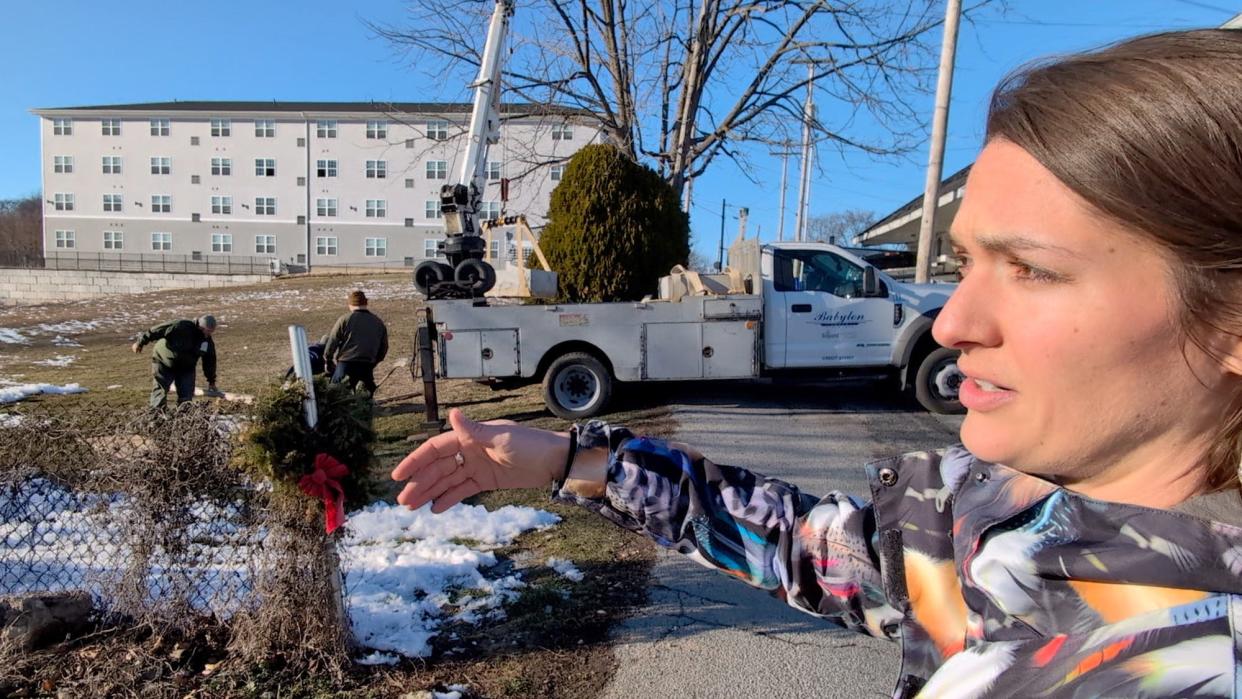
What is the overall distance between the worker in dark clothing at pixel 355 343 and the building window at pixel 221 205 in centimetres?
5739

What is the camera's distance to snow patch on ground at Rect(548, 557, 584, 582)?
436 centimetres

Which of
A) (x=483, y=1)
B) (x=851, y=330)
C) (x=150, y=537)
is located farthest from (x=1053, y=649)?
(x=483, y=1)

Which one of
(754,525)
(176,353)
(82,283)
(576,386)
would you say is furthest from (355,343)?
(82,283)

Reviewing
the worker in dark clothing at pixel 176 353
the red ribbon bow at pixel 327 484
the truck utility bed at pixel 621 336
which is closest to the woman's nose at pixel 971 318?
the red ribbon bow at pixel 327 484

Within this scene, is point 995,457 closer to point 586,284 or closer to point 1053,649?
point 1053,649

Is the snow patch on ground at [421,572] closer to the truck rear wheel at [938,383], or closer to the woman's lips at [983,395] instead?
the woman's lips at [983,395]

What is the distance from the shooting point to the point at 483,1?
45.9ft

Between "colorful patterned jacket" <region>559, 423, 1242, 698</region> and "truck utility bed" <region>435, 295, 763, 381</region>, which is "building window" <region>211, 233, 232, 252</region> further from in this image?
"colorful patterned jacket" <region>559, 423, 1242, 698</region>

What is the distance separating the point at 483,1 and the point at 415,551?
12371 millimetres

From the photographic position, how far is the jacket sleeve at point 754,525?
1.47m

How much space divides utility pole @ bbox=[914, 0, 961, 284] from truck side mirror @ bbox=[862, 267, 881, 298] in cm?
299

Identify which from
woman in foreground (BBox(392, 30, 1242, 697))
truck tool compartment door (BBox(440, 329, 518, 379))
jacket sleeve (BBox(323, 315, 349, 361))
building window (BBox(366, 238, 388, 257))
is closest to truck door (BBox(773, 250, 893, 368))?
truck tool compartment door (BBox(440, 329, 518, 379))

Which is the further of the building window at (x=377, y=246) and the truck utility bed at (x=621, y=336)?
the building window at (x=377, y=246)

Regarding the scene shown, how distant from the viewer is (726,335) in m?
9.23
